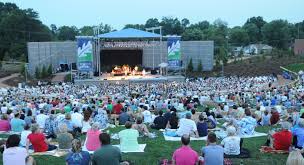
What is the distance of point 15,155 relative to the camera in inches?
263

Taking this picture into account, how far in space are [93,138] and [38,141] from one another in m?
1.16

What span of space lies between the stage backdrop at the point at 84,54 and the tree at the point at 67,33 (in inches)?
2185

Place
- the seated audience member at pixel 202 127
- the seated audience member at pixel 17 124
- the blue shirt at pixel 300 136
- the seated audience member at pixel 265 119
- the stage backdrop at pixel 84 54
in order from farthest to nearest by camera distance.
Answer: the stage backdrop at pixel 84 54 → the seated audience member at pixel 265 119 → the seated audience member at pixel 17 124 → the seated audience member at pixel 202 127 → the blue shirt at pixel 300 136

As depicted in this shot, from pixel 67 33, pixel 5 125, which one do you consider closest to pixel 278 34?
pixel 67 33

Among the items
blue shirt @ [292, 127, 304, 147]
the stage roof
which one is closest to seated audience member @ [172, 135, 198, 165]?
blue shirt @ [292, 127, 304, 147]

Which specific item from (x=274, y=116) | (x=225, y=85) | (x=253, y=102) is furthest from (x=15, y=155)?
(x=225, y=85)

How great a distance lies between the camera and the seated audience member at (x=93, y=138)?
897cm

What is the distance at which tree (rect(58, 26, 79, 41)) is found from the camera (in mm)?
91875

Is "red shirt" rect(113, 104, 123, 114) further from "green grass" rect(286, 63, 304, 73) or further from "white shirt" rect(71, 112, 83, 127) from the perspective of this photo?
"green grass" rect(286, 63, 304, 73)

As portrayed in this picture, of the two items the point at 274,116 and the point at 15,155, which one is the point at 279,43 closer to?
the point at 274,116

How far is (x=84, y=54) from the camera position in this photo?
120ft

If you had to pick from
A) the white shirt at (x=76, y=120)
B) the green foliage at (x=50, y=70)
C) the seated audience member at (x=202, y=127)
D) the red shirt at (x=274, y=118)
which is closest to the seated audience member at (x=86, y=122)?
the white shirt at (x=76, y=120)

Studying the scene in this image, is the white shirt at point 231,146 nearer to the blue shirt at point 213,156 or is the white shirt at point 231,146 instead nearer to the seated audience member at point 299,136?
the seated audience member at point 299,136

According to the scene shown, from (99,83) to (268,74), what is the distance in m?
15.7
